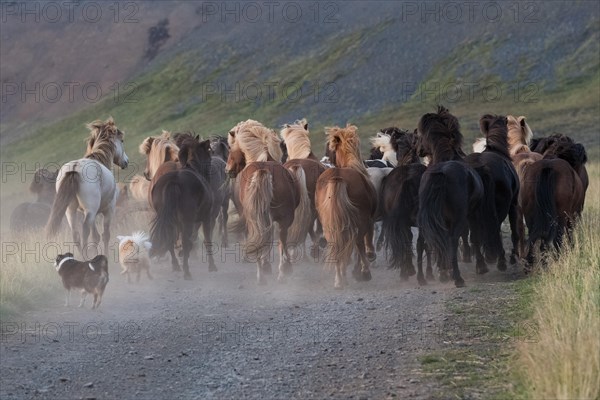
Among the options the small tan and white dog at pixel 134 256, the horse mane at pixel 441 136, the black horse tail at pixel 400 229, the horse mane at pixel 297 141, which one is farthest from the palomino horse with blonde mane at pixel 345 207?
the small tan and white dog at pixel 134 256

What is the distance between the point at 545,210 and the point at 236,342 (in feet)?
17.8

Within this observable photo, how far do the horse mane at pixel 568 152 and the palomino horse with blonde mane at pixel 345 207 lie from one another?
106 inches

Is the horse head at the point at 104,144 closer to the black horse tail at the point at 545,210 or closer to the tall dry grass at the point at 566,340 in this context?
the black horse tail at the point at 545,210

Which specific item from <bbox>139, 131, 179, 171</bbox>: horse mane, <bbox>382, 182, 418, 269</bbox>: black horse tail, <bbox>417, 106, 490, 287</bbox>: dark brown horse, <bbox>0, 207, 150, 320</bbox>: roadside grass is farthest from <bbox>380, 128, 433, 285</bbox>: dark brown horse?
<bbox>139, 131, 179, 171</bbox>: horse mane

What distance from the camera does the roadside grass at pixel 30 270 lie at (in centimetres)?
1151

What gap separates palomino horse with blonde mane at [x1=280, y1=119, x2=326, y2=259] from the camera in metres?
14.6

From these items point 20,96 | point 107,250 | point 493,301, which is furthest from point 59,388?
point 20,96

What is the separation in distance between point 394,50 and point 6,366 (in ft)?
218

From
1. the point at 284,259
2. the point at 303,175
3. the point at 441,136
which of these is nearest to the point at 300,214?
the point at 303,175

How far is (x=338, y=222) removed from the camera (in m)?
13.4

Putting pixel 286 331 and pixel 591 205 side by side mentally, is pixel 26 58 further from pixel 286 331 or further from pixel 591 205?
pixel 286 331

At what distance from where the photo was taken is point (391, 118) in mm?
62469

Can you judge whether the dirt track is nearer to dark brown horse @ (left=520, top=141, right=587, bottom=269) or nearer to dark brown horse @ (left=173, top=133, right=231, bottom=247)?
dark brown horse @ (left=520, top=141, right=587, bottom=269)

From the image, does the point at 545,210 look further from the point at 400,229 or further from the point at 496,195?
the point at 400,229
